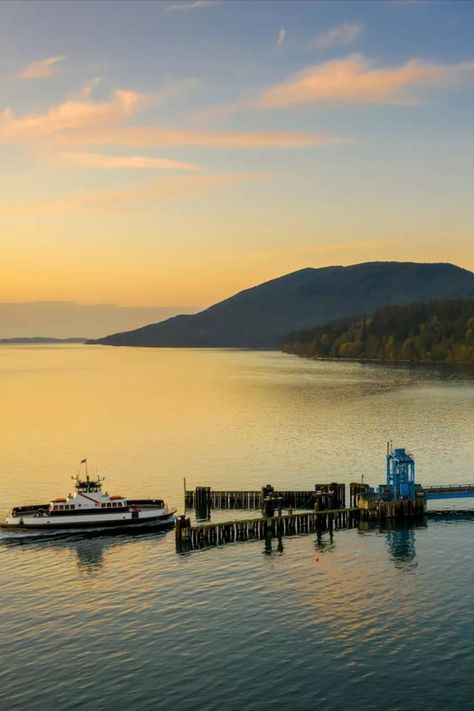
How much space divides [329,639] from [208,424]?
4682 inches

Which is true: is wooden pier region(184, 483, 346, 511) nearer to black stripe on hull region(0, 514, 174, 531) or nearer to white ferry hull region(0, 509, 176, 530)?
black stripe on hull region(0, 514, 174, 531)

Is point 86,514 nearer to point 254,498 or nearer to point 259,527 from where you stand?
point 259,527

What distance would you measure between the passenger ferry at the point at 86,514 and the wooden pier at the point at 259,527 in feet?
16.1

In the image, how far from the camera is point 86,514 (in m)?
79.9

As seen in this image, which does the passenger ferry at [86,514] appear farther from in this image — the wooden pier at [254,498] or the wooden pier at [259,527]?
the wooden pier at [254,498]

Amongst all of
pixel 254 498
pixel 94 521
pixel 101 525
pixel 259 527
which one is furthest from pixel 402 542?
pixel 94 521

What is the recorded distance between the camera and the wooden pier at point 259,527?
2904 inches

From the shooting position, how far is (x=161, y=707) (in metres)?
41.9

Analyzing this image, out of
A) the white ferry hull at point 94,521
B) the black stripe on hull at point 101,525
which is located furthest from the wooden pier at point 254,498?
the white ferry hull at point 94,521

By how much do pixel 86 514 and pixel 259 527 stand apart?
19.2 m

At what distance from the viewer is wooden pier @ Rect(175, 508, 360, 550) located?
73.8 metres

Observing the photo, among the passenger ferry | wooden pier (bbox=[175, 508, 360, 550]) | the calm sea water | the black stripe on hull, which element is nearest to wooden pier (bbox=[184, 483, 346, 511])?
wooden pier (bbox=[175, 508, 360, 550])

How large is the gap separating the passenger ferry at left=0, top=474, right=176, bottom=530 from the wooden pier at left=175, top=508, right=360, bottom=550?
4909 mm

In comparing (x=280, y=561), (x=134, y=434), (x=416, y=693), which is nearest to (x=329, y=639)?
(x=416, y=693)
